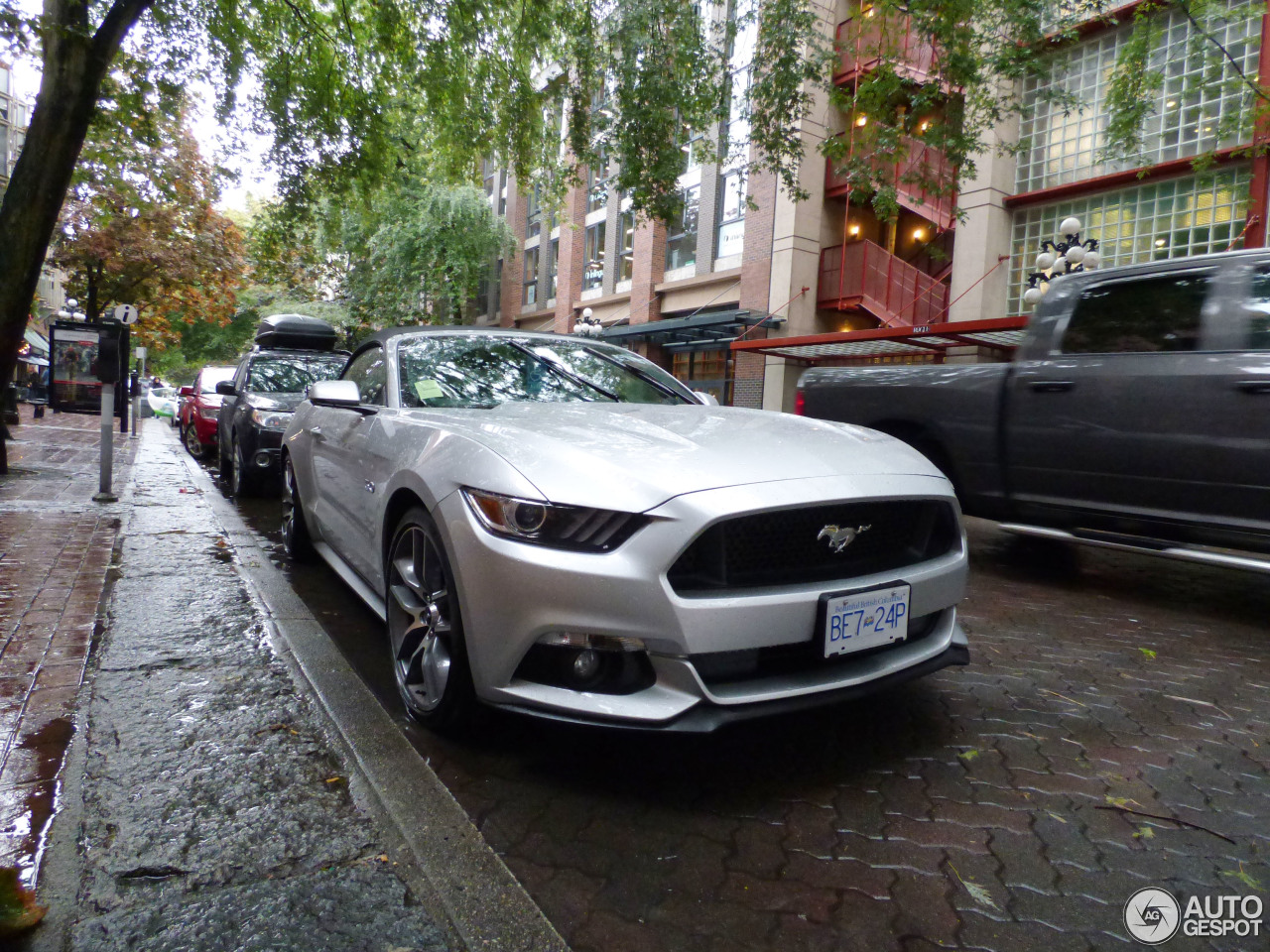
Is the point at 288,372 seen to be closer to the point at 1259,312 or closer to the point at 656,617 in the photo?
the point at 656,617

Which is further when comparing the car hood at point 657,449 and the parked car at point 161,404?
the parked car at point 161,404

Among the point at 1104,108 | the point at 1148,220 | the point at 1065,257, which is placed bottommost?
the point at 1065,257

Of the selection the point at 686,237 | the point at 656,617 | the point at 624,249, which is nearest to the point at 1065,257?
the point at 686,237

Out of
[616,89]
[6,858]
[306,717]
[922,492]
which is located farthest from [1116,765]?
[616,89]

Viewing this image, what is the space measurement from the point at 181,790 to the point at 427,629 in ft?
2.82

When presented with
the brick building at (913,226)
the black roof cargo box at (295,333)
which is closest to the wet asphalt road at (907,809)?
the brick building at (913,226)

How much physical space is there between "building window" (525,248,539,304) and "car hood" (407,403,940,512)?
29782 mm

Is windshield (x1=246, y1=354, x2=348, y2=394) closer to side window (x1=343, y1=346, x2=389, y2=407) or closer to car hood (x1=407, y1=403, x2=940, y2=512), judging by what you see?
side window (x1=343, y1=346, x2=389, y2=407)

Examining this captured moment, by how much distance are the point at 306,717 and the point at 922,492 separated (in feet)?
7.56

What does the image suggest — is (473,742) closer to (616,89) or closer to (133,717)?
(133,717)

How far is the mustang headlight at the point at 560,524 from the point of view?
2273 millimetres

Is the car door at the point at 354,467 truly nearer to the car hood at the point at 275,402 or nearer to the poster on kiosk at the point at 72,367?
the car hood at the point at 275,402

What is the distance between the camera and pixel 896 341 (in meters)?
15.3

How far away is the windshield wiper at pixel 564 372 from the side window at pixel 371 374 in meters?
0.66
